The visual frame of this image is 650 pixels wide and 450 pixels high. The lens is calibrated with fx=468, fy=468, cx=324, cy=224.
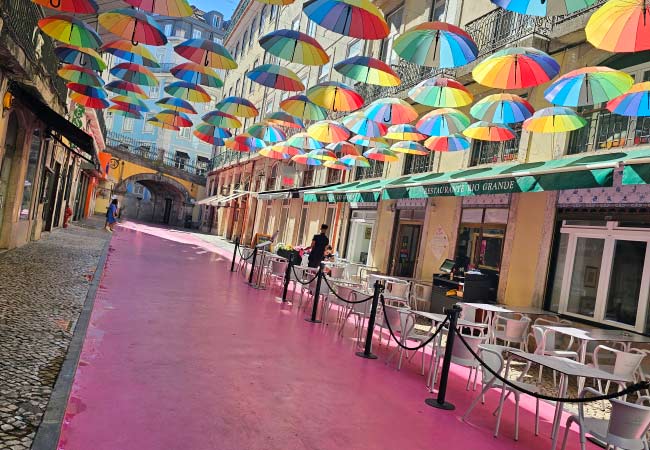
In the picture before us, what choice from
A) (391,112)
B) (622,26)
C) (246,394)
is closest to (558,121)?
(622,26)

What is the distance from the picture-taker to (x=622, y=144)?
8477mm

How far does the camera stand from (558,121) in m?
8.10

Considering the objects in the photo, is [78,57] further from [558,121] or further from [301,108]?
[558,121]

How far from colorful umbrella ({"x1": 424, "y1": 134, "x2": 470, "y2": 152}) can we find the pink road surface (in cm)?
500

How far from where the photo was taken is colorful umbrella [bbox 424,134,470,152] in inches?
421

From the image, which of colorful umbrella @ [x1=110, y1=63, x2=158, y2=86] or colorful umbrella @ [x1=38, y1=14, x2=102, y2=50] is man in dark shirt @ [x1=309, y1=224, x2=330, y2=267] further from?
colorful umbrella @ [x1=38, y1=14, x2=102, y2=50]

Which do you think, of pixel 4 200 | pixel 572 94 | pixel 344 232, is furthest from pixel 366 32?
pixel 344 232

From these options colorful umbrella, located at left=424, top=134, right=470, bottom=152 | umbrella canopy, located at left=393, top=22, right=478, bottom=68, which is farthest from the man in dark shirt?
umbrella canopy, located at left=393, top=22, right=478, bottom=68

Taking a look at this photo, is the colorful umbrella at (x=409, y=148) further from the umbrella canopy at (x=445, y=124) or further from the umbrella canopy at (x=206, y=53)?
the umbrella canopy at (x=206, y=53)

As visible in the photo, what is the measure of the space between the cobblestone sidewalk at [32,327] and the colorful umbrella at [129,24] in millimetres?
4619

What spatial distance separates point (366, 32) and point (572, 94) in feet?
10.7

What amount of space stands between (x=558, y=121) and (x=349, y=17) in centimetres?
413

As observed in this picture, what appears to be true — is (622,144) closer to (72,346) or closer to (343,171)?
(72,346)

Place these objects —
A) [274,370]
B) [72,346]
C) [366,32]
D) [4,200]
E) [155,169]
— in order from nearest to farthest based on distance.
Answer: [72,346] → [274,370] → [366,32] → [4,200] → [155,169]
